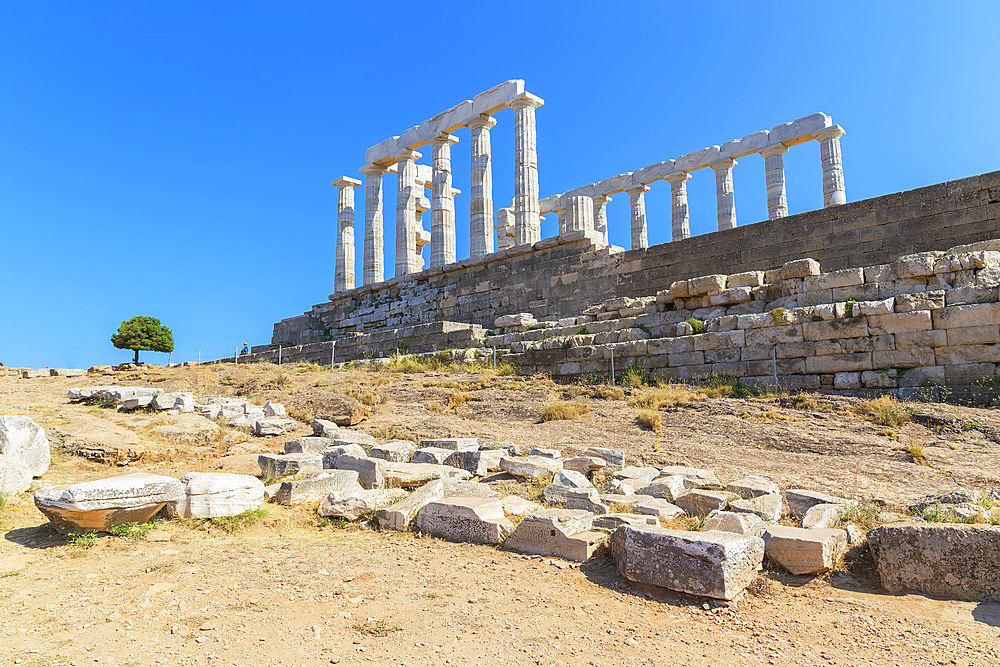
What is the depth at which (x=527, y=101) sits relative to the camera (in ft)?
73.7

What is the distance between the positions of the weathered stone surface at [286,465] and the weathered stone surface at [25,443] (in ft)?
6.85

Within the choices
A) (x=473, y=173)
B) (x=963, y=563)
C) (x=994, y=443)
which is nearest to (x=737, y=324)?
(x=994, y=443)

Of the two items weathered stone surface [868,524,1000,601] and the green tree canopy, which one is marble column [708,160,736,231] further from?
the green tree canopy

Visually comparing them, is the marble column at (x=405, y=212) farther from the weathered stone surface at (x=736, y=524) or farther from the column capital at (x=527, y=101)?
the weathered stone surface at (x=736, y=524)

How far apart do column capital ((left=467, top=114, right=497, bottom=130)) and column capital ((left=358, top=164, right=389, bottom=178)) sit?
597 centimetres

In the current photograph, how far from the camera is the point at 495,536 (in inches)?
188

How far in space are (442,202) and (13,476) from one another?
20.6 m

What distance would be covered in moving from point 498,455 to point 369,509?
2203 mm

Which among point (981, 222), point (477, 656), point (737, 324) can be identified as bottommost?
point (477, 656)

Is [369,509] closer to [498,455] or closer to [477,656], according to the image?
[498,455]

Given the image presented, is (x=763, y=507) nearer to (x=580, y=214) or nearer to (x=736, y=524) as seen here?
(x=736, y=524)

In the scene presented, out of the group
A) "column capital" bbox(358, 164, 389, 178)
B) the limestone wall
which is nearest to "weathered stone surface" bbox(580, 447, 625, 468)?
the limestone wall

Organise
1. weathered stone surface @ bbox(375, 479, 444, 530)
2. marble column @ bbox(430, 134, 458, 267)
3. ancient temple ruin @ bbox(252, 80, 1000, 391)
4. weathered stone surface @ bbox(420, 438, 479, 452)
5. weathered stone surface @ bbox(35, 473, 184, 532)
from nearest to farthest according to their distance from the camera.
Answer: weathered stone surface @ bbox(35, 473, 184, 532) < weathered stone surface @ bbox(375, 479, 444, 530) < weathered stone surface @ bbox(420, 438, 479, 452) < ancient temple ruin @ bbox(252, 80, 1000, 391) < marble column @ bbox(430, 134, 458, 267)

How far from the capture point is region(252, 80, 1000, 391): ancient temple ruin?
32.6ft
